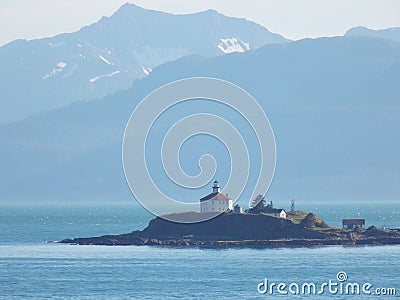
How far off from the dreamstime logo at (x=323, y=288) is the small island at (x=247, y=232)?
33610mm

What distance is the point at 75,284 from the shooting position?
388ft

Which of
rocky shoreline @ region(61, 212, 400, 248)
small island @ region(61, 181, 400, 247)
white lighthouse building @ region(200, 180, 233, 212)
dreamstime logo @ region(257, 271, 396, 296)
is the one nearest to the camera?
dreamstime logo @ region(257, 271, 396, 296)

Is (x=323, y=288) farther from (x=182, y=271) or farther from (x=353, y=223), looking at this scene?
(x=353, y=223)

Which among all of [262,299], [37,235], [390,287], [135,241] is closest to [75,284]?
[262,299]

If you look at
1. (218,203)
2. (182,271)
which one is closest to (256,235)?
(218,203)

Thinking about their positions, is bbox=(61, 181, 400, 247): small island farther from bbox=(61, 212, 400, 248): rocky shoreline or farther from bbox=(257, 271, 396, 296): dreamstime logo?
bbox=(257, 271, 396, 296): dreamstime logo

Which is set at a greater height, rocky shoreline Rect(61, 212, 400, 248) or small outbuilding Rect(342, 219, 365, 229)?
small outbuilding Rect(342, 219, 365, 229)

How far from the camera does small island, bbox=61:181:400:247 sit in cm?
15238

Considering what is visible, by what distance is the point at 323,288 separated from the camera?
113188mm

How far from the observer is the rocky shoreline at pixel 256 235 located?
498 ft

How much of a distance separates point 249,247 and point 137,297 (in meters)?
41.2

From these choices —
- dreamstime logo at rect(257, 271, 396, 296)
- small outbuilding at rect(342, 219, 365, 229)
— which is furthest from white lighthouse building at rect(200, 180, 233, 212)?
dreamstime logo at rect(257, 271, 396, 296)

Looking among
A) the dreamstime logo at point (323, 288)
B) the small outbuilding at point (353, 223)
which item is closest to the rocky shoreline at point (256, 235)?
the small outbuilding at point (353, 223)

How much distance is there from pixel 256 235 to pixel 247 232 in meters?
1.13
